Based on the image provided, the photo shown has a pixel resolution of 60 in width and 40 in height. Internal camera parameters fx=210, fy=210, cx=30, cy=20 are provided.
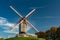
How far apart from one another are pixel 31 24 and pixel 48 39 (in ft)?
81.6

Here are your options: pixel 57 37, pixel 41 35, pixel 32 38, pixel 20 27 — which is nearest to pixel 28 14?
pixel 20 27

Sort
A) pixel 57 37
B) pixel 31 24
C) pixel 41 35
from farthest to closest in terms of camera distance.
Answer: pixel 41 35
pixel 57 37
pixel 31 24

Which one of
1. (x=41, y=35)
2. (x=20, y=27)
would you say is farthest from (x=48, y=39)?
(x=20, y=27)

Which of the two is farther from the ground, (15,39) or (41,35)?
(41,35)

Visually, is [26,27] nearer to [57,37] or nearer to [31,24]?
[31,24]

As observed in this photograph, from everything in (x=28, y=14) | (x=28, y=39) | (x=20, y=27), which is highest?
(x=28, y=14)

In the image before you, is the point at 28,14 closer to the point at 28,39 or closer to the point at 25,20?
the point at 25,20

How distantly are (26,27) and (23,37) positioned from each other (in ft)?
15.5

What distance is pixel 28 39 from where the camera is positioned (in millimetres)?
58500

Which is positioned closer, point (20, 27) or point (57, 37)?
point (20, 27)

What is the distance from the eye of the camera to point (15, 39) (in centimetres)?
5862

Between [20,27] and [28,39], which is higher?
[20,27]

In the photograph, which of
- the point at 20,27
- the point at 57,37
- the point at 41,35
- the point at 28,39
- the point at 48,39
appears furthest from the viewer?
the point at 41,35

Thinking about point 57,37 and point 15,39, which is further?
point 57,37
